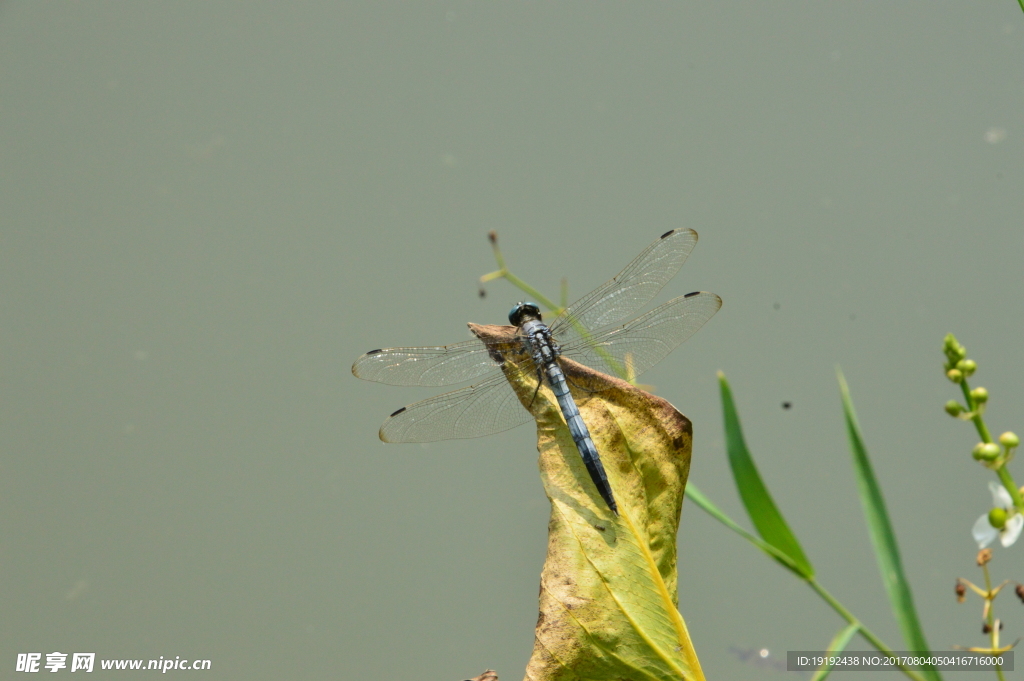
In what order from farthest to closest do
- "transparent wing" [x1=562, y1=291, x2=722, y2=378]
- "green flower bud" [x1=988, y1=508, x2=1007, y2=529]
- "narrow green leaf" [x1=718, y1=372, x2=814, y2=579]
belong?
"transparent wing" [x1=562, y1=291, x2=722, y2=378] < "narrow green leaf" [x1=718, y1=372, x2=814, y2=579] < "green flower bud" [x1=988, y1=508, x2=1007, y2=529]

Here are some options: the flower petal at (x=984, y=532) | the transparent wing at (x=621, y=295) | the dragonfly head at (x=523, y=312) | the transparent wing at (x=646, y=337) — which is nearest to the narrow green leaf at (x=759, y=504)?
the transparent wing at (x=646, y=337)

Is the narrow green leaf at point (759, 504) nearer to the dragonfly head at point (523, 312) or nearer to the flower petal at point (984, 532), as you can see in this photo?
the dragonfly head at point (523, 312)

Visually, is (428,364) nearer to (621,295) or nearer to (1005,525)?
(621,295)

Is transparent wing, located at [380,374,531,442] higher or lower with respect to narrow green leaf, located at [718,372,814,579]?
higher

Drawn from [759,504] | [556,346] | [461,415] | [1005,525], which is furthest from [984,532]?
[461,415]

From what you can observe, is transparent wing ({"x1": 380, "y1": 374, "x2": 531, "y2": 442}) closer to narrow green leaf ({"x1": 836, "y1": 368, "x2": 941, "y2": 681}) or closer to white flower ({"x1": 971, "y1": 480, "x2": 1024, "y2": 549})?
narrow green leaf ({"x1": 836, "y1": 368, "x2": 941, "y2": 681})

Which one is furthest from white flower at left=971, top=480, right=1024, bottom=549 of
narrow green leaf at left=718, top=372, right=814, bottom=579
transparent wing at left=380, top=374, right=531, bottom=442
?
transparent wing at left=380, top=374, right=531, bottom=442

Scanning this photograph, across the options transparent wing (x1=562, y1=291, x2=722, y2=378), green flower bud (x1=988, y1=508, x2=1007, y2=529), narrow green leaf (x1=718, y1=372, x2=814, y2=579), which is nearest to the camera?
green flower bud (x1=988, y1=508, x2=1007, y2=529)

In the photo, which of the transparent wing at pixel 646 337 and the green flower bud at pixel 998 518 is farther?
the transparent wing at pixel 646 337
